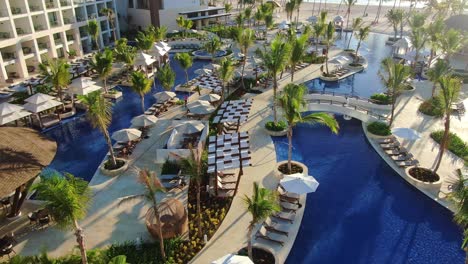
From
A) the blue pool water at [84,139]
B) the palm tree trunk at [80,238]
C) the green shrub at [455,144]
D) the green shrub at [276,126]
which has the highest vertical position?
the palm tree trunk at [80,238]

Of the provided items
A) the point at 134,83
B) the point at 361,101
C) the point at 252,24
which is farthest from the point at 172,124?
the point at 252,24

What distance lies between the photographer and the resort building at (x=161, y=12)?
66125 mm

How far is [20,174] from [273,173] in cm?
1436

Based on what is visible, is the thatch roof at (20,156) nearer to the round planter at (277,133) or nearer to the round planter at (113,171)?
the round planter at (113,171)

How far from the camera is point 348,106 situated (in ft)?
109

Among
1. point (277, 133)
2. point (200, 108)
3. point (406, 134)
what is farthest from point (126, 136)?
point (406, 134)

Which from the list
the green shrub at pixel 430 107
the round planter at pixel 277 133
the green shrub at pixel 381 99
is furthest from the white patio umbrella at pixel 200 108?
the green shrub at pixel 430 107

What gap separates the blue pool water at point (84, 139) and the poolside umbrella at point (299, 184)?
13.3 m

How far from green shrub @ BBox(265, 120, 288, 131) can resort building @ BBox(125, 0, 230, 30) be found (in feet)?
145

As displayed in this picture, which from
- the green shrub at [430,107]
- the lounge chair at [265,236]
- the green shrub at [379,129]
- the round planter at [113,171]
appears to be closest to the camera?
the lounge chair at [265,236]

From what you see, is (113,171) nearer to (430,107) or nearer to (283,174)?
(283,174)

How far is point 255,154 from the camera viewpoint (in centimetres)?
2650

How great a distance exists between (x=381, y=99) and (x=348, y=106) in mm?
4145

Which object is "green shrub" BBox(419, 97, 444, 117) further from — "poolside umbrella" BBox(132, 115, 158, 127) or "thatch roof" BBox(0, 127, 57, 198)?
"thatch roof" BBox(0, 127, 57, 198)
